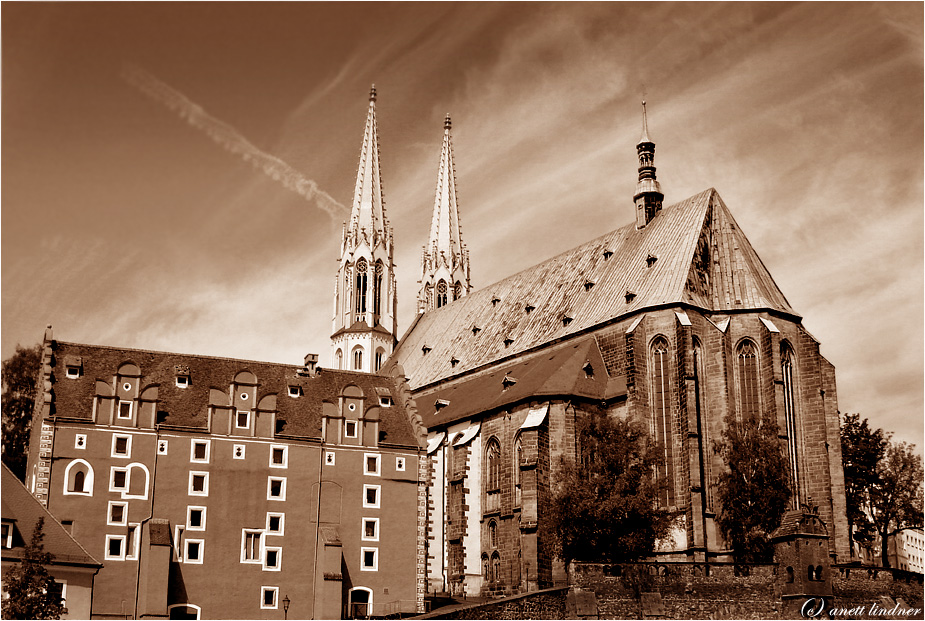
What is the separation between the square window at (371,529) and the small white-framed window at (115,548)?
9953 millimetres

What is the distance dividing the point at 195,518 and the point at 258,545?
2789mm

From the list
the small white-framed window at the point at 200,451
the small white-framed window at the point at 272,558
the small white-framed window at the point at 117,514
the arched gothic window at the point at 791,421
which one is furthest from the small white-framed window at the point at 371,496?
the arched gothic window at the point at 791,421

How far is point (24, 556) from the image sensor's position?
119ft

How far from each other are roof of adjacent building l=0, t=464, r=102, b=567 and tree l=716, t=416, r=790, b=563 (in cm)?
2772

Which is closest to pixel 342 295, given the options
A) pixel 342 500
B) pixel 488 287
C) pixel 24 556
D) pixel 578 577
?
pixel 488 287

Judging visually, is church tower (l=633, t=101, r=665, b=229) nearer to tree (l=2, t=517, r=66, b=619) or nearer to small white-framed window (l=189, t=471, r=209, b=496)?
small white-framed window (l=189, t=471, r=209, b=496)

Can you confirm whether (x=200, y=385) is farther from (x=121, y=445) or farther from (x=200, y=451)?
(x=121, y=445)

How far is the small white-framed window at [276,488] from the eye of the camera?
49500mm

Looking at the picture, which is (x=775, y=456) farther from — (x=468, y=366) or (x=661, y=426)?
(x=468, y=366)

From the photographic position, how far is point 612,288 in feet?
218

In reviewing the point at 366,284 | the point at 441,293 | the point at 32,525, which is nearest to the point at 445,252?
the point at 441,293

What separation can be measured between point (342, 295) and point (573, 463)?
3943 centimetres

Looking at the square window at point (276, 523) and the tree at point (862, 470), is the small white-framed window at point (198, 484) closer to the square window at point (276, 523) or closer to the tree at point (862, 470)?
the square window at point (276, 523)

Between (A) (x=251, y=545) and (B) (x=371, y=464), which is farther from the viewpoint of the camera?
(B) (x=371, y=464)
